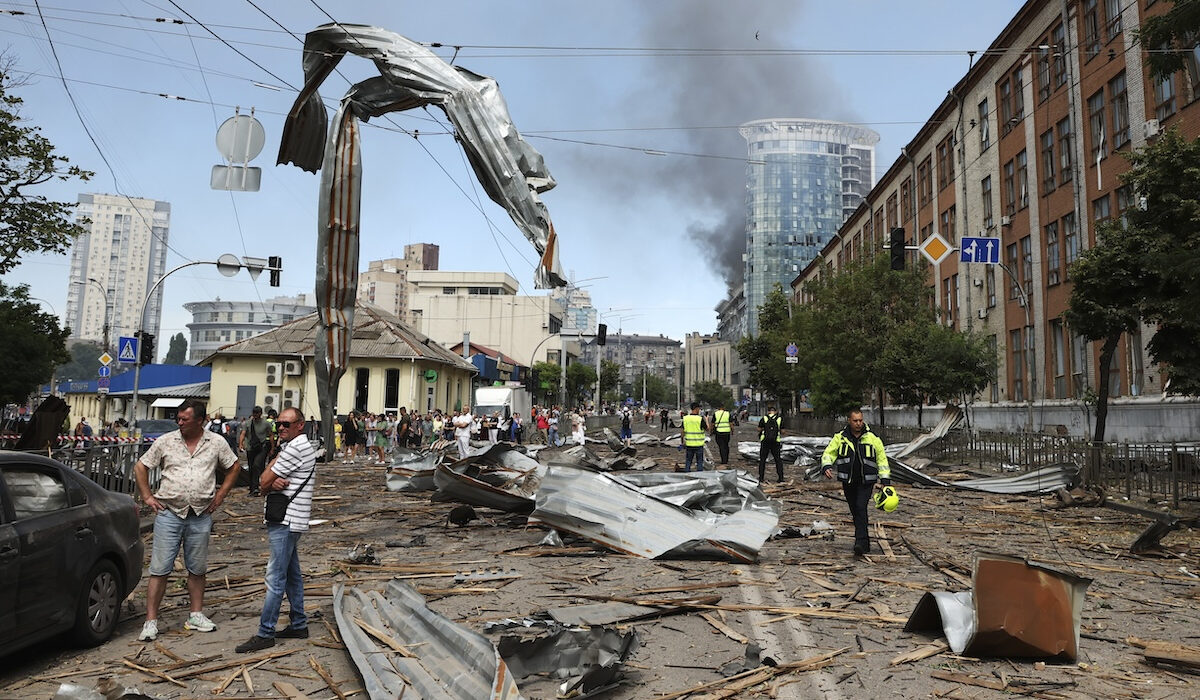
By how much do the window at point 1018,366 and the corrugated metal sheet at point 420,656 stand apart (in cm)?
3521

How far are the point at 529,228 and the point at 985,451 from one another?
723 inches

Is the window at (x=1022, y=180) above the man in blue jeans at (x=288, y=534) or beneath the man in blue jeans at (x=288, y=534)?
above

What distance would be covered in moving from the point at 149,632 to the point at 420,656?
2648mm

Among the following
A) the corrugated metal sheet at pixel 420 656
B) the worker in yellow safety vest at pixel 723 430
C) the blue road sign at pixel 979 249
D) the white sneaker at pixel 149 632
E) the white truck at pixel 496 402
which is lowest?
the white sneaker at pixel 149 632

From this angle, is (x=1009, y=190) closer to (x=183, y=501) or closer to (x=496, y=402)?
(x=496, y=402)

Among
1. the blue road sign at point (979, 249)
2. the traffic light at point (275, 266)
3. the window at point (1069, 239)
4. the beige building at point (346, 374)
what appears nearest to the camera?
the blue road sign at point (979, 249)

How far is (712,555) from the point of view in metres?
9.88

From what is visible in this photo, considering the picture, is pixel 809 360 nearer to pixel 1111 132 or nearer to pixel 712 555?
pixel 1111 132

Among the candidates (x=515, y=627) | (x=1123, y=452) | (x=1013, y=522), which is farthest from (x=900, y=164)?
(x=515, y=627)

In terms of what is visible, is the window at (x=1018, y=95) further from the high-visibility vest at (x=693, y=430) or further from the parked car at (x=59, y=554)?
the parked car at (x=59, y=554)

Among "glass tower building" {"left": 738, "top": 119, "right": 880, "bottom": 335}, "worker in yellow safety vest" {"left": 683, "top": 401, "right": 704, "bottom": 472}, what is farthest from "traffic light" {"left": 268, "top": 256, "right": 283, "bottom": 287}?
"glass tower building" {"left": 738, "top": 119, "right": 880, "bottom": 335}

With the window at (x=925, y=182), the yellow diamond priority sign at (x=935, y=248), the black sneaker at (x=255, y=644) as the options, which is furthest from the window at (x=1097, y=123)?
the black sneaker at (x=255, y=644)

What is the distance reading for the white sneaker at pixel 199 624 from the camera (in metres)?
6.56

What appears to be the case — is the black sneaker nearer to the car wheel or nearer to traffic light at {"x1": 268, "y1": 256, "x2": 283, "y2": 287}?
the car wheel
